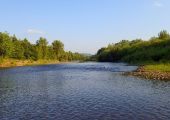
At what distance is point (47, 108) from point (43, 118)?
4540 mm

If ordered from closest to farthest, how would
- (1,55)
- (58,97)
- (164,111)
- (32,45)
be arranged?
1. (164,111)
2. (58,97)
3. (1,55)
4. (32,45)

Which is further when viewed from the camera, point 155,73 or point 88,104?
point 155,73

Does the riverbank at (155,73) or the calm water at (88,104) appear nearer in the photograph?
the calm water at (88,104)

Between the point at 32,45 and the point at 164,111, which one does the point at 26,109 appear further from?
the point at 32,45

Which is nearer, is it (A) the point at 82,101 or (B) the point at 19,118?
(B) the point at 19,118

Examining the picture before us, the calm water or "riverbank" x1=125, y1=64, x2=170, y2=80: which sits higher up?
"riverbank" x1=125, y1=64, x2=170, y2=80

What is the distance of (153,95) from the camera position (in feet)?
125

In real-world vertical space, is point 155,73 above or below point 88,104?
above

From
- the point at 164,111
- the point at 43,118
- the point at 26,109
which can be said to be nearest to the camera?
the point at 43,118

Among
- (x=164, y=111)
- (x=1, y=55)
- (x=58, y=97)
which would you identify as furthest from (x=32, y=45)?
(x=164, y=111)

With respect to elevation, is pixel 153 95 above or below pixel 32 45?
below

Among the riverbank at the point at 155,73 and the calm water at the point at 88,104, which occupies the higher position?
the riverbank at the point at 155,73

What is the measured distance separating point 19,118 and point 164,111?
47.9ft

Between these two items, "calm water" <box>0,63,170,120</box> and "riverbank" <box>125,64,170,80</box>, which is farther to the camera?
"riverbank" <box>125,64,170,80</box>
